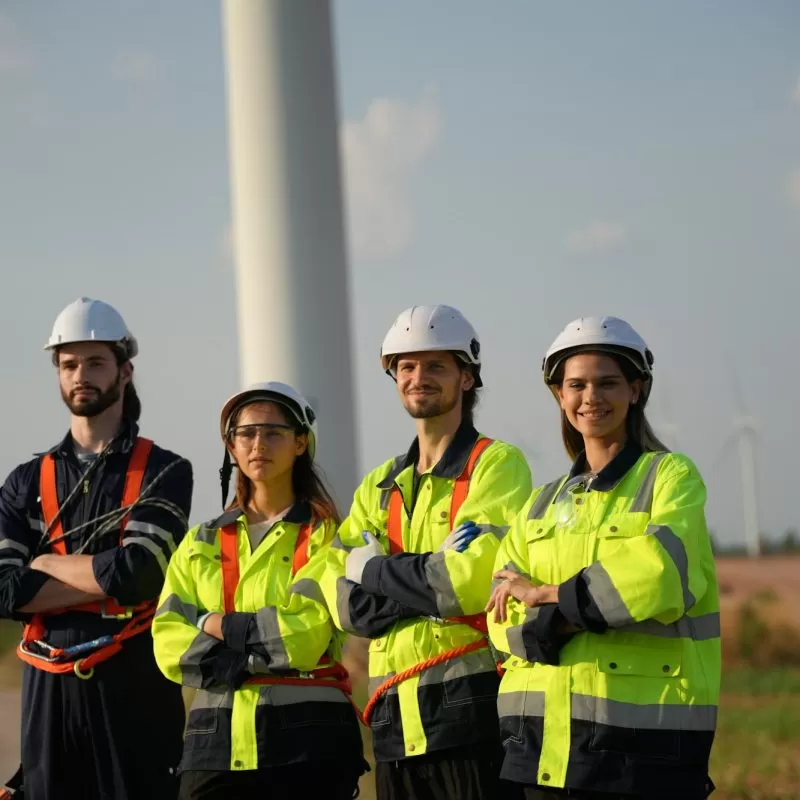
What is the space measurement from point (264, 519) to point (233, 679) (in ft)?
3.31

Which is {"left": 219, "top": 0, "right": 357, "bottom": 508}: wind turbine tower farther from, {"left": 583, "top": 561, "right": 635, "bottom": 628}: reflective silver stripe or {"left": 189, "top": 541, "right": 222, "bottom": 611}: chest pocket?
{"left": 583, "top": 561, "right": 635, "bottom": 628}: reflective silver stripe

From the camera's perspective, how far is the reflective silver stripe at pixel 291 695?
8.06 m

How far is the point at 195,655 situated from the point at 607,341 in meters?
2.77

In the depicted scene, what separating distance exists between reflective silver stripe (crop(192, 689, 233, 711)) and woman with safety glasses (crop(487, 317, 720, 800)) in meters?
1.57

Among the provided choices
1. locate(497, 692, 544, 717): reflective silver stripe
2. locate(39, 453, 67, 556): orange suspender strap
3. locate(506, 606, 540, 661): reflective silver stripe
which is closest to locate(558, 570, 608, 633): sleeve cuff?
locate(506, 606, 540, 661): reflective silver stripe

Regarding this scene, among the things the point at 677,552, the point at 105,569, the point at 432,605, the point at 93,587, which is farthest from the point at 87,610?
the point at 677,552

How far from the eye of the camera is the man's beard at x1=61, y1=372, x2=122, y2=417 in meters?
9.54

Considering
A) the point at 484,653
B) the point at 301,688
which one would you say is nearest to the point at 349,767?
the point at 301,688

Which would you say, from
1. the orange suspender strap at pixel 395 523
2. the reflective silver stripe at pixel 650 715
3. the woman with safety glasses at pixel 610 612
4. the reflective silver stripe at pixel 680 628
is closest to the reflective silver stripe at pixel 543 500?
the woman with safety glasses at pixel 610 612

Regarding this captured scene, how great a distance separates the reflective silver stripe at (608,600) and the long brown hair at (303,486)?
82.9 inches

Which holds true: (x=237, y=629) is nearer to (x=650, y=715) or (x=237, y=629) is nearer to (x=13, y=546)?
(x=13, y=546)

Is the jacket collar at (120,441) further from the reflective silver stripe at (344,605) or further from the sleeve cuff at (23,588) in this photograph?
the reflective silver stripe at (344,605)

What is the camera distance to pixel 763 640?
1353 inches

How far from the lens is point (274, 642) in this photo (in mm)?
7977
